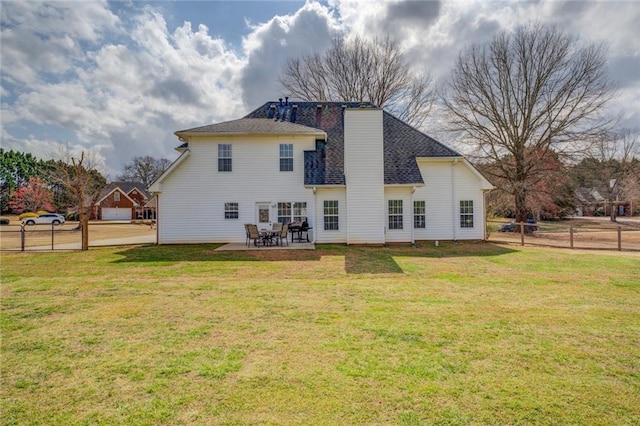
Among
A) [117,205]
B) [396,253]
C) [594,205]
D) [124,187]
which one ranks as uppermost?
[124,187]

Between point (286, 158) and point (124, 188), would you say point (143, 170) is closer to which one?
point (124, 188)

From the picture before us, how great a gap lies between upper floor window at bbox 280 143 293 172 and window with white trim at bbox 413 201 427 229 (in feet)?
23.8

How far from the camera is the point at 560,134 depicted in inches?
963

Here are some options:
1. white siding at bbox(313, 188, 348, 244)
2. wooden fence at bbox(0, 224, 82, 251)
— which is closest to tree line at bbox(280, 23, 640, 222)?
white siding at bbox(313, 188, 348, 244)

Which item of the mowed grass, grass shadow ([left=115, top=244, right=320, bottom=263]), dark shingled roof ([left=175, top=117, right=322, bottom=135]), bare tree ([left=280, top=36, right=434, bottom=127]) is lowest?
the mowed grass

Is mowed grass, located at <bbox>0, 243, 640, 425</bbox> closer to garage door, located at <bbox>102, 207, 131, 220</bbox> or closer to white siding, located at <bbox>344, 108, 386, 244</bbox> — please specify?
white siding, located at <bbox>344, 108, 386, 244</bbox>

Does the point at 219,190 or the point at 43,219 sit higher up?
the point at 219,190

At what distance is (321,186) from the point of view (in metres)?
16.7

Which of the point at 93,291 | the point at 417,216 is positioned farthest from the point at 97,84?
the point at 417,216

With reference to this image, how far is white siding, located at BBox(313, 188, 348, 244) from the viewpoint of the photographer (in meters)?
17.1

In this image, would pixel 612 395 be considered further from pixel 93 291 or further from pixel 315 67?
pixel 315 67

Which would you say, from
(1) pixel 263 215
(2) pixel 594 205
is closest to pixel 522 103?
(1) pixel 263 215

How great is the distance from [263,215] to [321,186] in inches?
147

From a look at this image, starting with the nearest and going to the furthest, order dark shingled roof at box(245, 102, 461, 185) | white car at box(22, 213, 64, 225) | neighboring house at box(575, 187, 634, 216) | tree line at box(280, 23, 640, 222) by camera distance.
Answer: dark shingled roof at box(245, 102, 461, 185), tree line at box(280, 23, 640, 222), white car at box(22, 213, 64, 225), neighboring house at box(575, 187, 634, 216)
